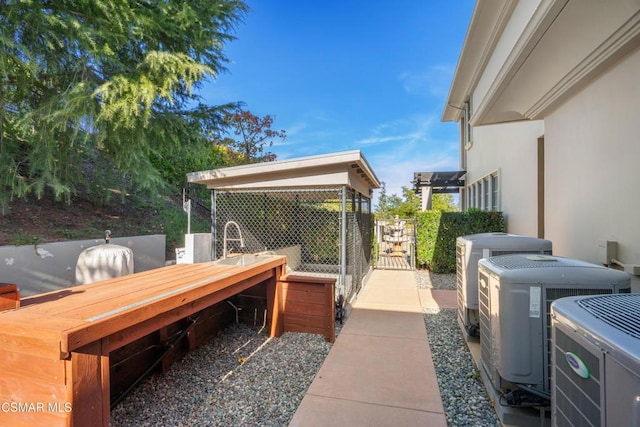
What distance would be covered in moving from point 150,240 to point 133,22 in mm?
3727

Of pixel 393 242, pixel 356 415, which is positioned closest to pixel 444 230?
pixel 393 242

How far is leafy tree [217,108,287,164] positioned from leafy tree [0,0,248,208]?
7.21 m

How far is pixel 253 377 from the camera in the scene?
3.02 meters

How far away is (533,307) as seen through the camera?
7.14 feet

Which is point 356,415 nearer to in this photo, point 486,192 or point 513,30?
point 513,30

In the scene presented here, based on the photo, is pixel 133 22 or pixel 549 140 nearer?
pixel 549 140

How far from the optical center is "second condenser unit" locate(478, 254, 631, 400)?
213cm

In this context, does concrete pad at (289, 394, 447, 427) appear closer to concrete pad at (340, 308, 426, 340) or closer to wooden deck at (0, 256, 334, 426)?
wooden deck at (0, 256, 334, 426)

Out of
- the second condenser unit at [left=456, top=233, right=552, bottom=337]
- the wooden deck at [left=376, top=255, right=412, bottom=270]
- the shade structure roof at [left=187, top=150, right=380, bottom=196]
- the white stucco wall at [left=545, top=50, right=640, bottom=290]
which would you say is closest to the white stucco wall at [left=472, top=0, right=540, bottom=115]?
the white stucco wall at [left=545, top=50, right=640, bottom=290]

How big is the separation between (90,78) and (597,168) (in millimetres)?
6881

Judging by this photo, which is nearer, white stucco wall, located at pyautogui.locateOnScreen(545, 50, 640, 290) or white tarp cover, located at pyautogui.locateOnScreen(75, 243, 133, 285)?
white stucco wall, located at pyautogui.locateOnScreen(545, 50, 640, 290)

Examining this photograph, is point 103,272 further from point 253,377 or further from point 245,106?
point 245,106

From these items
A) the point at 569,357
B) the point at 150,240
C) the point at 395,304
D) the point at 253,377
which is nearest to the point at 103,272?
the point at 150,240

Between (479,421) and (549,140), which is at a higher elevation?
(549,140)
